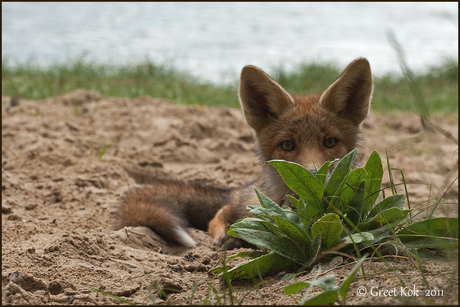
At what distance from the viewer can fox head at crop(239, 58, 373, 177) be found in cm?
341

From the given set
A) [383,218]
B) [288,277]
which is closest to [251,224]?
[288,277]

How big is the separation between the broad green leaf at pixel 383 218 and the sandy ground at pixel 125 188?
0.16 metres

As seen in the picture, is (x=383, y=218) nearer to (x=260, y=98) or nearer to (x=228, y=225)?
(x=228, y=225)

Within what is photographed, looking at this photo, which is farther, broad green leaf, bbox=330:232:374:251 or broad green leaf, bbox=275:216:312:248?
broad green leaf, bbox=275:216:312:248

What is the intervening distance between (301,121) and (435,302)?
197 cm

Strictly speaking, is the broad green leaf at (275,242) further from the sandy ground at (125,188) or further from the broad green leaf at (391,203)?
the broad green leaf at (391,203)

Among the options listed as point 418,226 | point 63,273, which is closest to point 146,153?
point 63,273

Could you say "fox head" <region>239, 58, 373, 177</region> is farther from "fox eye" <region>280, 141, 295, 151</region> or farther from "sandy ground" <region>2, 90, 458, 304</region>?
"sandy ground" <region>2, 90, 458, 304</region>

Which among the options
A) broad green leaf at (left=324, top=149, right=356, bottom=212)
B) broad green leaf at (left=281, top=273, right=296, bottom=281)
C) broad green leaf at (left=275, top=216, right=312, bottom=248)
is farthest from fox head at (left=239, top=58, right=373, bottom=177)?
broad green leaf at (left=281, top=273, right=296, bottom=281)

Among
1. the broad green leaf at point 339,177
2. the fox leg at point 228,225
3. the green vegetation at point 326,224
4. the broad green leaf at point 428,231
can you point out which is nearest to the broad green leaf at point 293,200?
the green vegetation at point 326,224

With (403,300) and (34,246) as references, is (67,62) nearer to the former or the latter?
(34,246)

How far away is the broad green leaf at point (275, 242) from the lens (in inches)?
94.6

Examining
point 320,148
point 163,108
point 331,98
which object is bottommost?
point 163,108

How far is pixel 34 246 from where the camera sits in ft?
9.54
